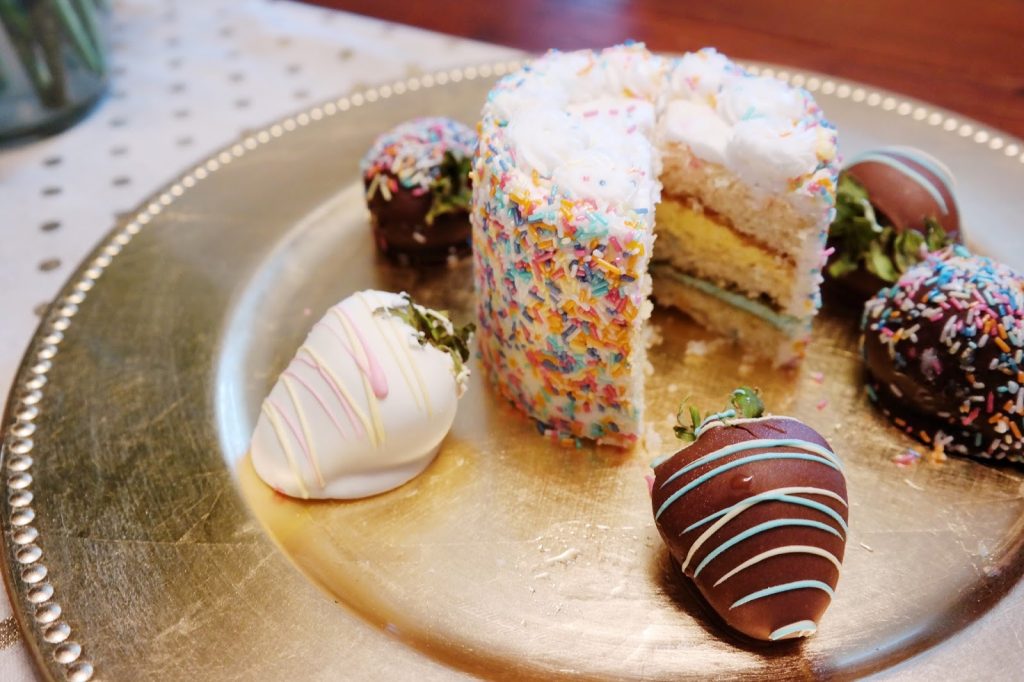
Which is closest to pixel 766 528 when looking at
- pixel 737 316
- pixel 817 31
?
Result: pixel 737 316

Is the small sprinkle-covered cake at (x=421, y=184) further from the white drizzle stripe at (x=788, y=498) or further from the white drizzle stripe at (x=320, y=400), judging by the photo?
the white drizzle stripe at (x=788, y=498)

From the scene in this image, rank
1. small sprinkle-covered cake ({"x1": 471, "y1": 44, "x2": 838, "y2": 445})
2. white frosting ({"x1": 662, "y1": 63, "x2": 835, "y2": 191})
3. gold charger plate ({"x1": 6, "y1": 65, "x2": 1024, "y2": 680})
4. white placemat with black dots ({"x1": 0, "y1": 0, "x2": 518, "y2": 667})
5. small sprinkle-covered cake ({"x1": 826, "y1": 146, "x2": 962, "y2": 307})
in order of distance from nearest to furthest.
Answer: gold charger plate ({"x1": 6, "y1": 65, "x2": 1024, "y2": 680}), small sprinkle-covered cake ({"x1": 471, "y1": 44, "x2": 838, "y2": 445}), white frosting ({"x1": 662, "y1": 63, "x2": 835, "y2": 191}), small sprinkle-covered cake ({"x1": 826, "y1": 146, "x2": 962, "y2": 307}), white placemat with black dots ({"x1": 0, "y1": 0, "x2": 518, "y2": 667})

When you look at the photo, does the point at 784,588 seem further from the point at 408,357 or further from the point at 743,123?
the point at 743,123

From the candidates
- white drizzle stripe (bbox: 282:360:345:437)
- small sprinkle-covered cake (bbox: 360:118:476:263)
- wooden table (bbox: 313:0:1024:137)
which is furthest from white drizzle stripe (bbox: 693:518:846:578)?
wooden table (bbox: 313:0:1024:137)

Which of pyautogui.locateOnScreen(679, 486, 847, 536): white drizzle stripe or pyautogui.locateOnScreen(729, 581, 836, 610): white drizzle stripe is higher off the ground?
pyautogui.locateOnScreen(679, 486, 847, 536): white drizzle stripe

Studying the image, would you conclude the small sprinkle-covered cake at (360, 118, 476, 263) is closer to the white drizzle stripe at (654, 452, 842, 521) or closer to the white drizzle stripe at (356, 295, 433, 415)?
the white drizzle stripe at (356, 295, 433, 415)

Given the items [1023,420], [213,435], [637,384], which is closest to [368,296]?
[213,435]

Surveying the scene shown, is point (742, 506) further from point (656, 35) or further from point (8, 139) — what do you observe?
point (8, 139)
